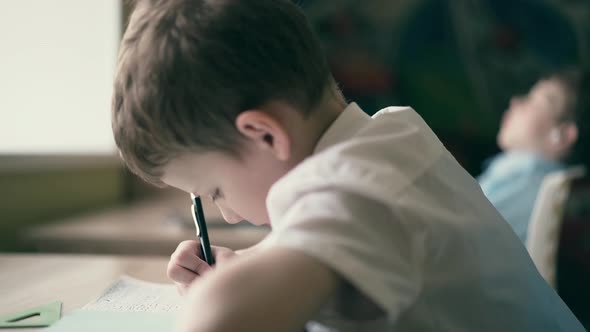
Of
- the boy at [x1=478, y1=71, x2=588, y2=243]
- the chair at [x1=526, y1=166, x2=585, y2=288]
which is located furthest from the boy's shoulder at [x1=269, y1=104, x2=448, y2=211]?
the boy at [x1=478, y1=71, x2=588, y2=243]

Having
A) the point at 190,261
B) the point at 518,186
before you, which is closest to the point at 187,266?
the point at 190,261

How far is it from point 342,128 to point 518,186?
1489 mm

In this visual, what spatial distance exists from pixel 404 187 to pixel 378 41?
2.66 m

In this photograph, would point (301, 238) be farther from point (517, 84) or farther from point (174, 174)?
point (517, 84)

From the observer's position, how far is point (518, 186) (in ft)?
6.38

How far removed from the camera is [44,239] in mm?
1645

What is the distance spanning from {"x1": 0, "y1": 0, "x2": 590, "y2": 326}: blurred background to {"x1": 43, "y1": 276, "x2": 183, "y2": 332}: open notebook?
57 cm

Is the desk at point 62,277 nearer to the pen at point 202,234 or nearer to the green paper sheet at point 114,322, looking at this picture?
the green paper sheet at point 114,322

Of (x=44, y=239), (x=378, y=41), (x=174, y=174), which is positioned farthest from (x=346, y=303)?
(x=378, y=41)

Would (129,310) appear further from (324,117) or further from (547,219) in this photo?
(547,219)

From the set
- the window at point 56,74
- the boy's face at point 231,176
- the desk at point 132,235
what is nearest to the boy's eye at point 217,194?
the boy's face at point 231,176

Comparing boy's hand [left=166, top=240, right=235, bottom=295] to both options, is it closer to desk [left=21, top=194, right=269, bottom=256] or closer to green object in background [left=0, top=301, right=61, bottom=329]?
green object in background [left=0, top=301, right=61, bottom=329]

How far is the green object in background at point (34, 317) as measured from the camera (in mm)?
747

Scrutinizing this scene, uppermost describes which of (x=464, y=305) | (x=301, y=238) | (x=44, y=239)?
(x=301, y=238)
